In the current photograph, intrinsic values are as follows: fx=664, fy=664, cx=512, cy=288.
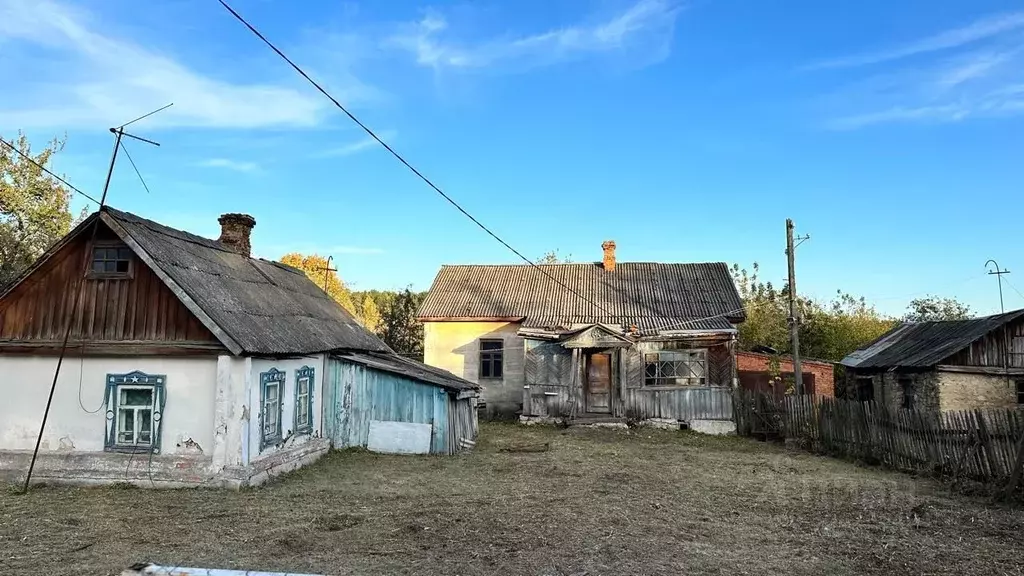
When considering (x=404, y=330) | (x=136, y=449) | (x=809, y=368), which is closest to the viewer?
(x=136, y=449)

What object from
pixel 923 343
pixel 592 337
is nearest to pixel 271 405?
pixel 592 337

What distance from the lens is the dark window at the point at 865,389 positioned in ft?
73.4

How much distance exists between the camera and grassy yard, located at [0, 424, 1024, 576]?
286 inches

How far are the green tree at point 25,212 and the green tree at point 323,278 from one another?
14096mm

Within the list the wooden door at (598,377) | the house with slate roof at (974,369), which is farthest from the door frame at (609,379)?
the house with slate roof at (974,369)

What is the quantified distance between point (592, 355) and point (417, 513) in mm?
13824

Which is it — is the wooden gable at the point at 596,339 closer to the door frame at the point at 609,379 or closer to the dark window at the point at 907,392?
the door frame at the point at 609,379

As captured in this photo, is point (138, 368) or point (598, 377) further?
point (598, 377)

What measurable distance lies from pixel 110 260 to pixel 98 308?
2.90 ft

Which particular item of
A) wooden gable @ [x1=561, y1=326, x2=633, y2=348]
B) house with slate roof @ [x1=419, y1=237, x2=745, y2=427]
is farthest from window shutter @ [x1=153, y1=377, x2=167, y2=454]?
wooden gable @ [x1=561, y1=326, x2=633, y2=348]

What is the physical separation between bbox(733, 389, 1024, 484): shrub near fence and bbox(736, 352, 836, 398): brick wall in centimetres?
574

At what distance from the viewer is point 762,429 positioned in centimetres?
1978

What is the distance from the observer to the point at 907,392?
1900cm

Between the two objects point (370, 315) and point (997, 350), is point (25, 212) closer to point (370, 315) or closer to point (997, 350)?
point (370, 315)
